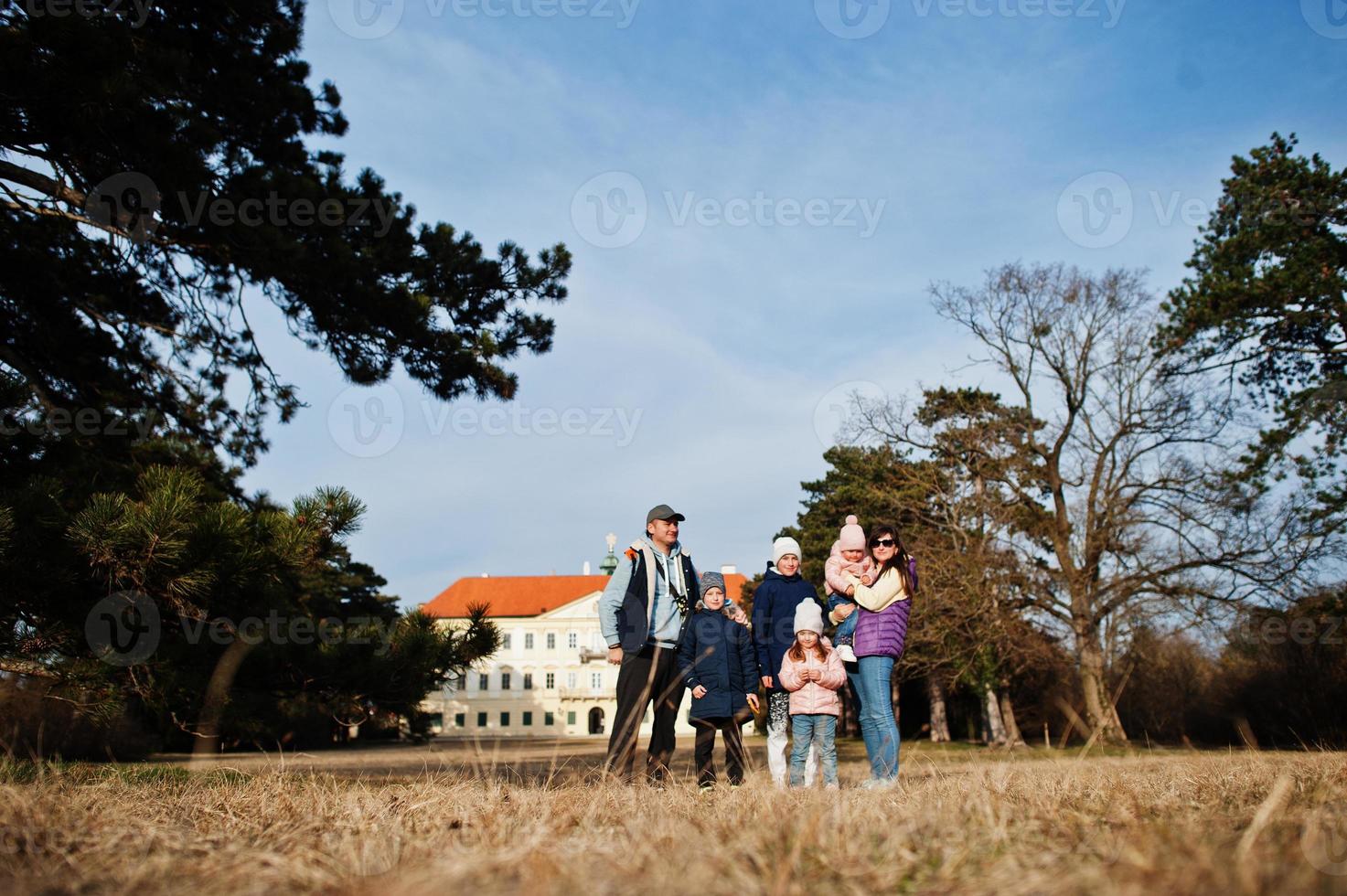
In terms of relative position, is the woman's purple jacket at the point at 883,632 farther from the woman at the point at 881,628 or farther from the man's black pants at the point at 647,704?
the man's black pants at the point at 647,704

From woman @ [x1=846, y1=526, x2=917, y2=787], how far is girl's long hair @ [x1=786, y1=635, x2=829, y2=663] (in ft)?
1.11

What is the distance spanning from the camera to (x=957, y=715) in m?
35.4

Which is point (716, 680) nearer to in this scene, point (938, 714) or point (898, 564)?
point (898, 564)

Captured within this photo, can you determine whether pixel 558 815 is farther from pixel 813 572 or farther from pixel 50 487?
pixel 813 572

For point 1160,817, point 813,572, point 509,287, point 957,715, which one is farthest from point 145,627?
point 957,715

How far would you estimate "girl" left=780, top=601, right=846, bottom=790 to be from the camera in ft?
19.7

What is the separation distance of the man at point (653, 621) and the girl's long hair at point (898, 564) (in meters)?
1.34

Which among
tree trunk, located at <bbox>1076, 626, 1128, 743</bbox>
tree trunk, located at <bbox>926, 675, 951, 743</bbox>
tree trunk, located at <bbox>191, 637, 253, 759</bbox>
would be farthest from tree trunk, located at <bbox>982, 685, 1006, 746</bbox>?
tree trunk, located at <bbox>191, 637, 253, 759</bbox>

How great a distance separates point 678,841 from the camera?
2373 millimetres

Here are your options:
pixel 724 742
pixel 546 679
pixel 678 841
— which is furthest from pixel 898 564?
pixel 546 679

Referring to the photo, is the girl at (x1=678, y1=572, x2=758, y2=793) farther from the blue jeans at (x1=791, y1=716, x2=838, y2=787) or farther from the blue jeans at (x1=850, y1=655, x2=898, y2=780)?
the blue jeans at (x1=850, y1=655, x2=898, y2=780)

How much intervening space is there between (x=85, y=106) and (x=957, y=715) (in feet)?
117

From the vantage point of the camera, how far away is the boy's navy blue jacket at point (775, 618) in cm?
670

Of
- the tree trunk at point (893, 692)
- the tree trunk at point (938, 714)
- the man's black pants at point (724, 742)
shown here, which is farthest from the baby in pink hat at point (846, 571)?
the tree trunk at point (938, 714)
